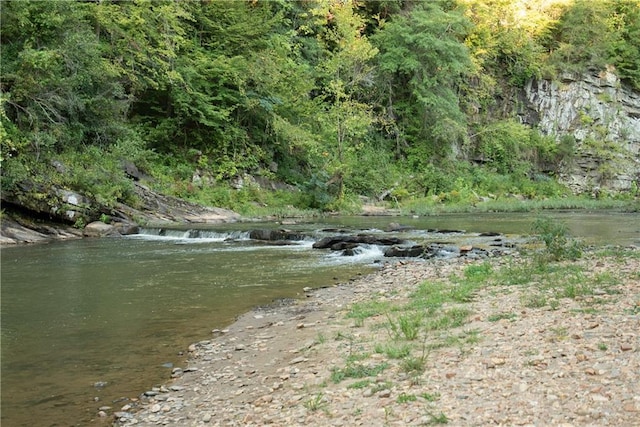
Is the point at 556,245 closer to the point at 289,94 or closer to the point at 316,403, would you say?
the point at 316,403

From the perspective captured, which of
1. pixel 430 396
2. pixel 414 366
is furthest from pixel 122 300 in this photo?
pixel 430 396

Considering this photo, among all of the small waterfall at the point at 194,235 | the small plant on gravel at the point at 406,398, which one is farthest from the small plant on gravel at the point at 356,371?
the small waterfall at the point at 194,235

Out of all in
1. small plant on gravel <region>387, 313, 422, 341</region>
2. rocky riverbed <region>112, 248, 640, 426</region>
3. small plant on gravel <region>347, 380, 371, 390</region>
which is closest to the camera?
rocky riverbed <region>112, 248, 640, 426</region>

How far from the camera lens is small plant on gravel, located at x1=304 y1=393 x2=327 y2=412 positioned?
4746 mm

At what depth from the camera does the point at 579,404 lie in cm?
407

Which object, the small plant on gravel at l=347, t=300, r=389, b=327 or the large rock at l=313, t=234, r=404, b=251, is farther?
the large rock at l=313, t=234, r=404, b=251

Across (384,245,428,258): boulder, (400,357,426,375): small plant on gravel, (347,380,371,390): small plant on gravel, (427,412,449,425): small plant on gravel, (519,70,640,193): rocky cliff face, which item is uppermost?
(519,70,640,193): rocky cliff face

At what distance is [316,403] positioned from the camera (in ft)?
15.7

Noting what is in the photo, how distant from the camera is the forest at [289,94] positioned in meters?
22.6

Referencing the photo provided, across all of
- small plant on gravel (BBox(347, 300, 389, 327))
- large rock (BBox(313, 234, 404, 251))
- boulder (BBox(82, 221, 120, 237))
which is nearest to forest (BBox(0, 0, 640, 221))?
boulder (BBox(82, 221, 120, 237))

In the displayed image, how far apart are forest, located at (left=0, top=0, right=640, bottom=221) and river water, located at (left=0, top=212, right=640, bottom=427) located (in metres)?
6.78

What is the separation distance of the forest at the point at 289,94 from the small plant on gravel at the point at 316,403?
672 inches

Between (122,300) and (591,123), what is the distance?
4563cm

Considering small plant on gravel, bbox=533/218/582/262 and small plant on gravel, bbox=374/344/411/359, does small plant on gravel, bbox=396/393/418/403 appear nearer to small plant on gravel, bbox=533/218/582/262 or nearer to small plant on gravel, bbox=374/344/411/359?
small plant on gravel, bbox=374/344/411/359
